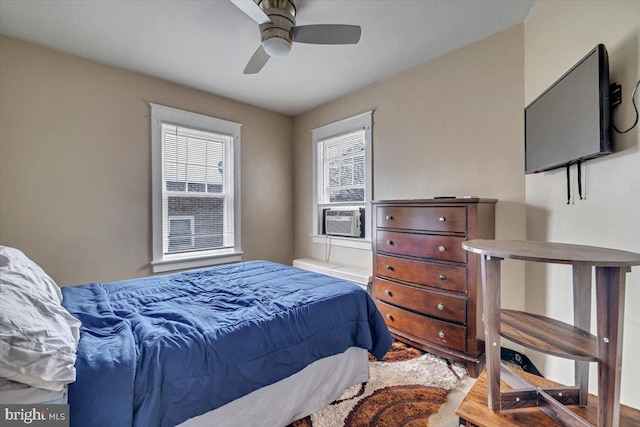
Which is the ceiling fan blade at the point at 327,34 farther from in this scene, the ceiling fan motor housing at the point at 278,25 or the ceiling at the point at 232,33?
the ceiling at the point at 232,33

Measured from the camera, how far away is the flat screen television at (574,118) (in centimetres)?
118

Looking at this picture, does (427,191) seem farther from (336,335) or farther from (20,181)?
(20,181)

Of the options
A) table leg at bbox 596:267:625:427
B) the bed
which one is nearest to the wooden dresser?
the bed

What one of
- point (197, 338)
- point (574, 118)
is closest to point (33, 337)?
point (197, 338)

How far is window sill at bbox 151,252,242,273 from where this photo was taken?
2959 millimetres

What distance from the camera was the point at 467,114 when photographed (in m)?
2.43

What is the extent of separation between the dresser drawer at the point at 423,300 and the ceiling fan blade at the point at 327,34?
→ 193cm

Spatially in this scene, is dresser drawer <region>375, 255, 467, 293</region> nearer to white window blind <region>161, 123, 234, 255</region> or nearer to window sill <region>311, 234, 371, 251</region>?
window sill <region>311, 234, 371, 251</region>

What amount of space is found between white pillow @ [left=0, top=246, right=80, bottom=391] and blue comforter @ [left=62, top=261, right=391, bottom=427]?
0.23ft

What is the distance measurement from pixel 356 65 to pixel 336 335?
2.49 metres

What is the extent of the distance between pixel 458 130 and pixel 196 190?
2.91 m

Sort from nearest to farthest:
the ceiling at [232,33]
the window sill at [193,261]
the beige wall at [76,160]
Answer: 1. the ceiling at [232,33]
2. the beige wall at [76,160]
3. the window sill at [193,261]

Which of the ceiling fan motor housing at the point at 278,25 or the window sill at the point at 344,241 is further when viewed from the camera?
the window sill at the point at 344,241

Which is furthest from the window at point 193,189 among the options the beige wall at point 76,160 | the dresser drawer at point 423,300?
the dresser drawer at point 423,300
